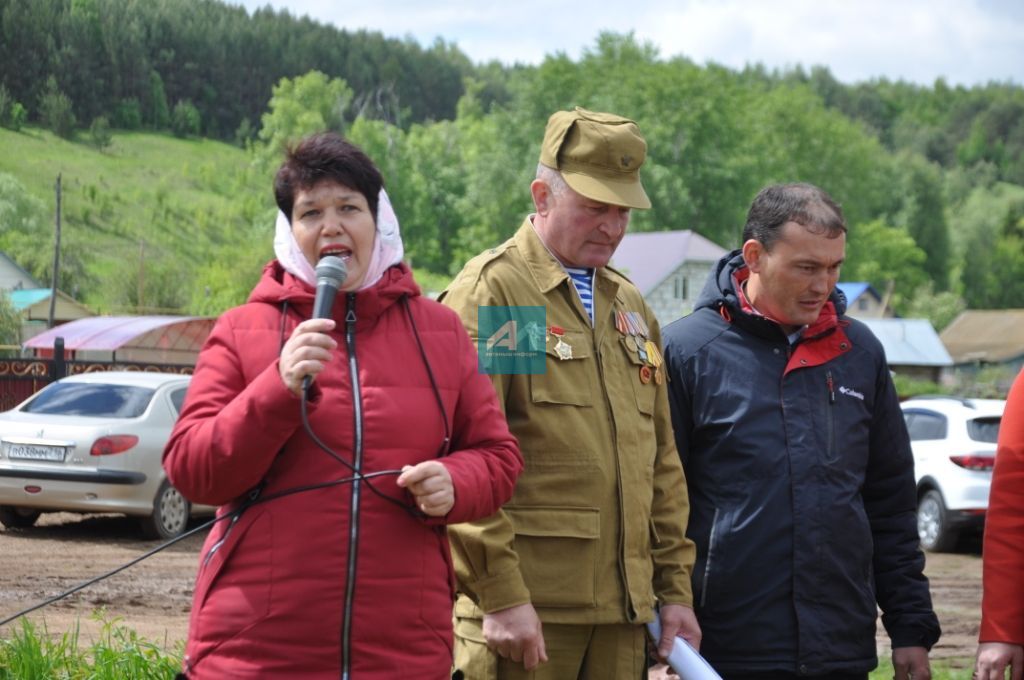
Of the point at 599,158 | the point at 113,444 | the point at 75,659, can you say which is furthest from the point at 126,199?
the point at 599,158

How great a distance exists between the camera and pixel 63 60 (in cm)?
819

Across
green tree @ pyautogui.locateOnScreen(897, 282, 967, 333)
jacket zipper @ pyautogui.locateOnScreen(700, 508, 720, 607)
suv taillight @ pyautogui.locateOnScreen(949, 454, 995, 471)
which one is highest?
jacket zipper @ pyautogui.locateOnScreen(700, 508, 720, 607)

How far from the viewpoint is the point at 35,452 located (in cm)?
1014

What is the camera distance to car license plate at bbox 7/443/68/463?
9.98 m

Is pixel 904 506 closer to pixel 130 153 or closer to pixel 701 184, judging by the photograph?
pixel 130 153

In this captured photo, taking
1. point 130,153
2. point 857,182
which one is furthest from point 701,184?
point 130,153

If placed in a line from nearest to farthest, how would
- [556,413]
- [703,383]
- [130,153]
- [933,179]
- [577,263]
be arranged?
[556,413] < [577,263] < [703,383] < [130,153] < [933,179]

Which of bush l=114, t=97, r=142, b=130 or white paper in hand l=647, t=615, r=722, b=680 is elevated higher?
bush l=114, t=97, r=142, b=130

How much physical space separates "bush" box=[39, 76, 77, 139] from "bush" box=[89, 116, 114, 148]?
169mm

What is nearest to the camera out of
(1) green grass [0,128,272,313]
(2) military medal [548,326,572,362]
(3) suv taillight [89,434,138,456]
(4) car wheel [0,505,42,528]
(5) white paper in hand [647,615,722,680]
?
(5) white paper in hand [647,615,722,680]

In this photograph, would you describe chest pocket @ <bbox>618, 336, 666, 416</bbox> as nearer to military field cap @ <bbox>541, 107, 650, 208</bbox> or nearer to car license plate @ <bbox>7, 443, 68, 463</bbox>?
military field cap @ <bbox>541, 107, 650, 208</bbox>

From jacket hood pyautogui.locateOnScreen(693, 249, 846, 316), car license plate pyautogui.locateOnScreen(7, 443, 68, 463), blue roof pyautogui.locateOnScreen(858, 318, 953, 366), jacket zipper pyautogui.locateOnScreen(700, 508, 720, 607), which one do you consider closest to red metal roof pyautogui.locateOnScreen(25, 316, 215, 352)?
car license plate pyautogui.locateOnScreen(7, 443, 68, 463)

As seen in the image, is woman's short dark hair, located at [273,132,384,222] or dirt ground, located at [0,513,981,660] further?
dirt ground, located at [0,513,981,660]

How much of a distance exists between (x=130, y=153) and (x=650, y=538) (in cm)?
745
